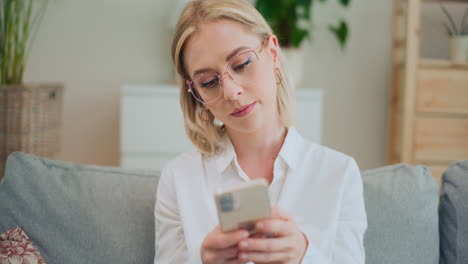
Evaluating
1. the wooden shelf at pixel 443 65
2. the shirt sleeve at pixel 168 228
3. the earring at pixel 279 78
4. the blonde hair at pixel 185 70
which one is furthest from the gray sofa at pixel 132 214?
the wooden shelf at pixel 443 65

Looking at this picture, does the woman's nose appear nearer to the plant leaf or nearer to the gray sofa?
the gray sofa

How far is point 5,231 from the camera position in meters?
1.23

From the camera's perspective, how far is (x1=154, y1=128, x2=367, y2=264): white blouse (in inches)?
40.6

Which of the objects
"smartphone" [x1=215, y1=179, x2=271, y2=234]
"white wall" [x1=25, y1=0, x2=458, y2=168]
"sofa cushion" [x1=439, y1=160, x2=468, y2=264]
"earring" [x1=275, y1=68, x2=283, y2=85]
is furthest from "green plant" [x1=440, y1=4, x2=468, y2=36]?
"smartphone" [x1=215, y1=179, x2=271, y2=234]

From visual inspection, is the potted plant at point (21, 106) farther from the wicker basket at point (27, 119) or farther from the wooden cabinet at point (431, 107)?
the wooden cabinet at point (431, 107)

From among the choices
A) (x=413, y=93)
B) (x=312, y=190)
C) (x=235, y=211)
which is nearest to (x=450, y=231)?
(x=312, y=190)

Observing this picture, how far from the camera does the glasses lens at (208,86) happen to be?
40.4 inches

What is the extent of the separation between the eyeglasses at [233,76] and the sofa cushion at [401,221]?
1.53ft

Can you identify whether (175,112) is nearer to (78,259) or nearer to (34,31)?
(34,31)

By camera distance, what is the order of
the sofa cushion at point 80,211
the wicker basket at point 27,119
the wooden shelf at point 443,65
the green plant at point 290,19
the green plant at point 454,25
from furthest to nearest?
the green plant at point 454,25 < the green plant at point 290,19 < the wooden shelf at point 443,65 < the wicker basket at point 27,119 < the sofa cushion at point 80,211

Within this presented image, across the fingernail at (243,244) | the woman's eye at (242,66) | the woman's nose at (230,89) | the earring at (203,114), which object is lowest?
the fingernail at (243,244)

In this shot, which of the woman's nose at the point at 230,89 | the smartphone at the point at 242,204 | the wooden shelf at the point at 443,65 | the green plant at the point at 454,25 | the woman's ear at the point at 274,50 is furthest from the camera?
the green plant at the point at 454,25

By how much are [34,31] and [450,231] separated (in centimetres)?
278

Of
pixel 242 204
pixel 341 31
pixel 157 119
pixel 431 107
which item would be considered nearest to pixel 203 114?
pixel 242 204
